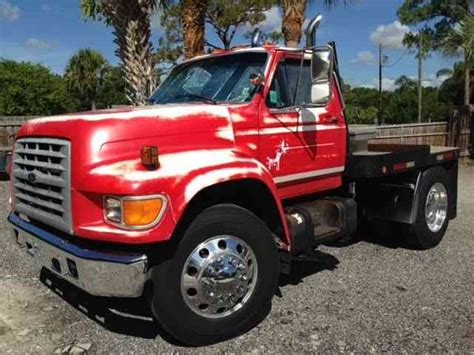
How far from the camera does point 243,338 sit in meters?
4.21

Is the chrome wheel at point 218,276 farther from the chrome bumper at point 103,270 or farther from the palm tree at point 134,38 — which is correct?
the palm tree at point 134,38

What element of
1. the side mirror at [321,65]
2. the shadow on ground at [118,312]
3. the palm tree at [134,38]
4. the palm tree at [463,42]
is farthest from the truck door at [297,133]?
the palm tree at [463,42]

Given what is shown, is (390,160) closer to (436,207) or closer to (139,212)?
(436,207)

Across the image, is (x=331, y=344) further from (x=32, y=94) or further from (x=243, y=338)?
(x=32, y=94)

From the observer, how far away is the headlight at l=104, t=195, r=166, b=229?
11.7ft

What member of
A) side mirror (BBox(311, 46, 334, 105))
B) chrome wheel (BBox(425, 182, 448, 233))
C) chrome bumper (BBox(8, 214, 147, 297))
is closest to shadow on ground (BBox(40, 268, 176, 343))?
chrome bumper (BBox(8, 214, 147, 297))

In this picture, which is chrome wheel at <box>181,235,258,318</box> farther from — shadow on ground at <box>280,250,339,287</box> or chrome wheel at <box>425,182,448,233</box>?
chrome wheel at <box>425,182,448,233</box>

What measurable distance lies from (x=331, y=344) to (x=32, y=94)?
186 ft

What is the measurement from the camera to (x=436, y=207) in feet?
23.0

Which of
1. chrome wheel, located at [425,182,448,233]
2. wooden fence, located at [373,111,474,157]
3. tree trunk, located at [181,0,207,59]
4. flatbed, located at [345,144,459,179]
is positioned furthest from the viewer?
wooden fence, located at [373,111,474,157]

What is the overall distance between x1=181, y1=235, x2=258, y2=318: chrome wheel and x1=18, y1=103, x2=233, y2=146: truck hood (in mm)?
879

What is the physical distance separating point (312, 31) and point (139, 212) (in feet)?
7.68

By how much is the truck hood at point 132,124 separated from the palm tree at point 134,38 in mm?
8596

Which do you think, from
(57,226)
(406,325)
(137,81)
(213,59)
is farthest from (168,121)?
(137,81)
